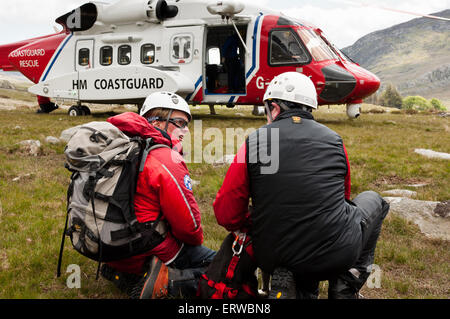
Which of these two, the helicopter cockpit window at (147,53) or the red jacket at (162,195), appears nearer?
the red jacket at (162,195)

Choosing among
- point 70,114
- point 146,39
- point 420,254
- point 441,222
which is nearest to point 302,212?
point 420,254

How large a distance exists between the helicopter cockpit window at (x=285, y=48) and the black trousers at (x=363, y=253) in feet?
34.0

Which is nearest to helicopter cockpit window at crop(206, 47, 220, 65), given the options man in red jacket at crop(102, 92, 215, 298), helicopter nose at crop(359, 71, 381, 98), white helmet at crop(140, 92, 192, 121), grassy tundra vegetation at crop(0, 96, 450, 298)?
helicopter nose at crop(359, 71, 381, 98)

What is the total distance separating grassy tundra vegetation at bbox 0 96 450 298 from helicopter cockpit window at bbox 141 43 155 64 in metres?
5.70

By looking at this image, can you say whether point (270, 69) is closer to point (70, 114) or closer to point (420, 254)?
point (70, 114)

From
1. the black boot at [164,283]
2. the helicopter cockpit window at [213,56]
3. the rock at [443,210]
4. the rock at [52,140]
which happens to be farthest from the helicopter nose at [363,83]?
the black boot at [164,283]

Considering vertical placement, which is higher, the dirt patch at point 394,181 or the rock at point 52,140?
the dirt patch at point 394,181

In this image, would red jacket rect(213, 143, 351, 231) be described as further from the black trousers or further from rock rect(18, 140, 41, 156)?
rock rect(18, 140, 41, 156)

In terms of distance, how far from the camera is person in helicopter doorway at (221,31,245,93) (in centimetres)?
1520

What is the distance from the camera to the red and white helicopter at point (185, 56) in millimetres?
13562

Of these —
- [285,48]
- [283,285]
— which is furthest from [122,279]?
[285,48]

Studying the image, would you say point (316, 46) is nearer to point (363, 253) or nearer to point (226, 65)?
point (226, 65)

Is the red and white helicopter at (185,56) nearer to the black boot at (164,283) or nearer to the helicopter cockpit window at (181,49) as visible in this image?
the helicopter cockpit window at (181,49)

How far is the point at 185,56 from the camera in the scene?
1481cm
